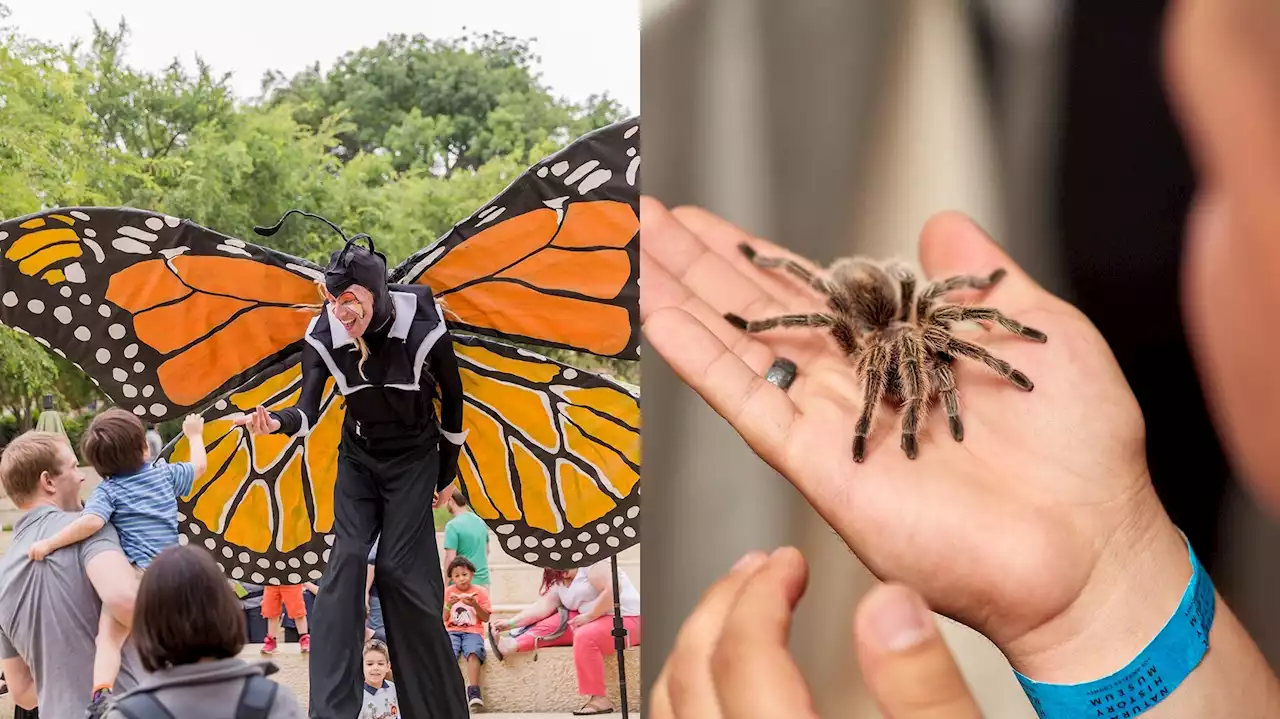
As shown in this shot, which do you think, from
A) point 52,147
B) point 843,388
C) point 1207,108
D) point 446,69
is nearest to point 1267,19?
point 1207,108

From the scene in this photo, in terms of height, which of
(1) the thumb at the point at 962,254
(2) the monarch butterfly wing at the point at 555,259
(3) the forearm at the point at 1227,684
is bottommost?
(3) the forearm at the point at 1227,684

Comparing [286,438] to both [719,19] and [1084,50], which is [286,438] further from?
[1084,50]

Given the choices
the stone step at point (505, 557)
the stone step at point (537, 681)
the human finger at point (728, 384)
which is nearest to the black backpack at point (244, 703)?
the human finger at point (728, 384)

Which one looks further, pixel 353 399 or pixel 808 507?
pixel 353 399

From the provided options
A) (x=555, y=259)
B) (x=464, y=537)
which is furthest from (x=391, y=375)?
(x=464, y=537)

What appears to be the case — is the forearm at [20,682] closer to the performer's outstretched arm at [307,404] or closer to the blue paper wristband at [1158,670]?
the performer's outstretched arm at [307,404]

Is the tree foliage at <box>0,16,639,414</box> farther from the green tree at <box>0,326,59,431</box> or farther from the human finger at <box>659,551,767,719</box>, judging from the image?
the human finger at <box>659,551,767,719</box>

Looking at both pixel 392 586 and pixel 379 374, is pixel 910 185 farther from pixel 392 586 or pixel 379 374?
pixel 392 586

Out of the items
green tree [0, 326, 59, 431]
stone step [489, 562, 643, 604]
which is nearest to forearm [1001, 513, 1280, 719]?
stone step [489, 562, 643, 604]
